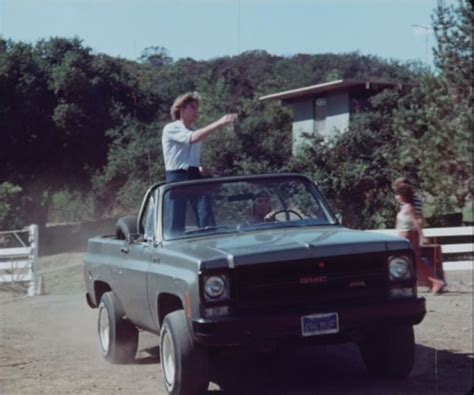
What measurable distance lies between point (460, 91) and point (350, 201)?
12.7 feet

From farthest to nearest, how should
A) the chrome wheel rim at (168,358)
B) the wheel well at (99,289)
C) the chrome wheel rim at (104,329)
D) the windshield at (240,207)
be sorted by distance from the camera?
the wheel well at (99,289) → the chrome wheel rim at (104,329) → the windshield at (240,207) → the chrome wheel rim at (168,358)

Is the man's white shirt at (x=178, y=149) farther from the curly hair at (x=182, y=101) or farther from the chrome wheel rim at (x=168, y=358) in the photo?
the chrome wheel rim at (x=168, y=358)

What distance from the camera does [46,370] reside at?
7867 millimetres

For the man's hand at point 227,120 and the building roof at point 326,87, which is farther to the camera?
the building roof at point 326,87

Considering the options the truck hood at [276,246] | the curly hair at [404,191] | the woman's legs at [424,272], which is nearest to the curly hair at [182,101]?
the truck hood at [276,246]

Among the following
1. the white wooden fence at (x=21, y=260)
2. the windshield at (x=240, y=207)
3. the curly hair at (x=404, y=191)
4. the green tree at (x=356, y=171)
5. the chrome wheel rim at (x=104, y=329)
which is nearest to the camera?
the windshield at (x=240, y=207)

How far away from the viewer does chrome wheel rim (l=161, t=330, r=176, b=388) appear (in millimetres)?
6301

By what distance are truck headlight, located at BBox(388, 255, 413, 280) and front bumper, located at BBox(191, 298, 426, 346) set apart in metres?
0.18

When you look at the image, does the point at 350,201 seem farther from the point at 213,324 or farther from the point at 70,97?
the point at 213,324

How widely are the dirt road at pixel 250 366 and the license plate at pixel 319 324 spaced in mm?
694

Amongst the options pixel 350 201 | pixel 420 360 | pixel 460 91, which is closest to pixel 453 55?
pixel 460 91

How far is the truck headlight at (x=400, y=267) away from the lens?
21.0 feet

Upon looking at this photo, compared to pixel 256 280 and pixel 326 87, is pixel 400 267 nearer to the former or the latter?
pixel 256 280

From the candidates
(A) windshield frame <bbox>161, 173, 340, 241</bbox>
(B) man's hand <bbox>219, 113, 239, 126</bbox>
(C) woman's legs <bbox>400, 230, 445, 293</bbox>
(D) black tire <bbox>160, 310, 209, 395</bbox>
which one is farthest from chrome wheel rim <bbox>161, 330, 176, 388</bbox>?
(C) woman's legs <bbox>400, 230, 445, 293</bbox>
